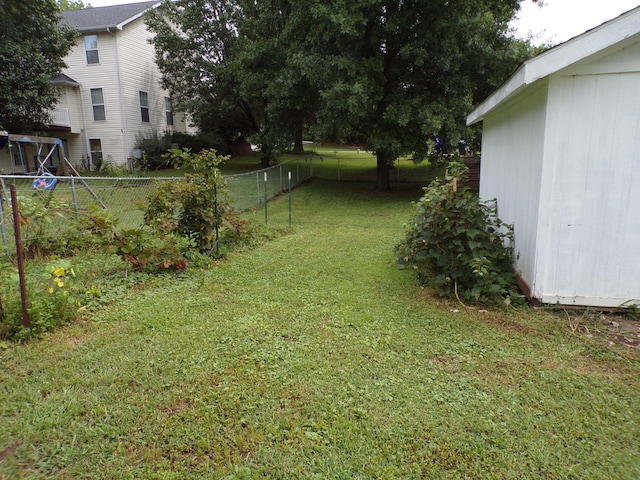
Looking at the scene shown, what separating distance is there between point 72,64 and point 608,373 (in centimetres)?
2296

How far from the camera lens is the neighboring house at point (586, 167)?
11.8 ft

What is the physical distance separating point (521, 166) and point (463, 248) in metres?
1.18

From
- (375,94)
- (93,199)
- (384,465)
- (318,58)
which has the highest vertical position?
(318,58)

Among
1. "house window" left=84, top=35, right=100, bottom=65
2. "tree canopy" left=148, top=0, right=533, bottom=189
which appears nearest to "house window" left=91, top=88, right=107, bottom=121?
"house window" left=84, top=35, right=100, bottom=65

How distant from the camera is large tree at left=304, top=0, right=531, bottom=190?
11117 mm

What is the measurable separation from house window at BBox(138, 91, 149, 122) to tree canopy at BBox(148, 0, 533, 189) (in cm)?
754

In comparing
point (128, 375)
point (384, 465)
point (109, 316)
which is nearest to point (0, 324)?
point (109, 316)

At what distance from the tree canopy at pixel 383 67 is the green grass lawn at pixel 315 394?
712 centimetres

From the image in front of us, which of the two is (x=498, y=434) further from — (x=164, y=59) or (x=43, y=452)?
(x=164, y=59)

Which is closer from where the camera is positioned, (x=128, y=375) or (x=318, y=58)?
(x=128, y=375)

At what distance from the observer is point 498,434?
2334mm

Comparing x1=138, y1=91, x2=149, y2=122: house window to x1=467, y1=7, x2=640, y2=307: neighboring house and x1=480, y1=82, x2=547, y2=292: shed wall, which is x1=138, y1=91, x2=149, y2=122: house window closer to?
x1=480, y1=82, x2=547, y2=292: shed wall

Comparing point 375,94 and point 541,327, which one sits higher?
point 375,94

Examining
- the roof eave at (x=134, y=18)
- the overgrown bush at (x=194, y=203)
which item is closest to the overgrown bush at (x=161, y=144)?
the roof eave at (x=134, y=18)
